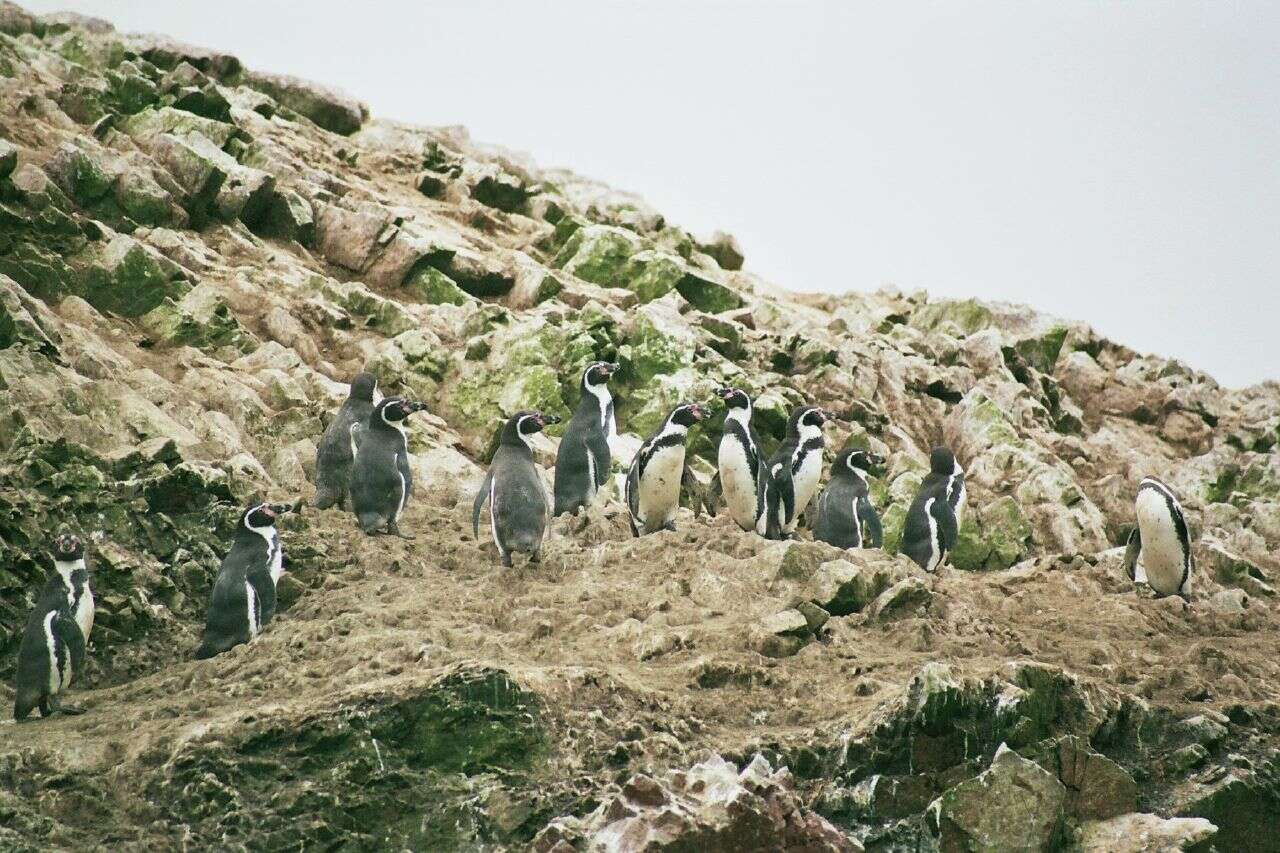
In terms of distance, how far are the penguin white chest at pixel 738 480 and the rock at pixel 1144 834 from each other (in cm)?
663

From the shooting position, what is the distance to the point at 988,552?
17.6 meters

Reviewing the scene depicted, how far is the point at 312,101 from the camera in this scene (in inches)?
1147

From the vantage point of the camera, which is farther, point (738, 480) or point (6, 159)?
point (6, 159)

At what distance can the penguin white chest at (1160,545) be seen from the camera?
14719mm

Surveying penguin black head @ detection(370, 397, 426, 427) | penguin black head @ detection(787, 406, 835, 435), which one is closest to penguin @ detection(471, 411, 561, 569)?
penguin black head @ detection(370, 397, 426, 427)

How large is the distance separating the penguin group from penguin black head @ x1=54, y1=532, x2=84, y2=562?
1172 mm

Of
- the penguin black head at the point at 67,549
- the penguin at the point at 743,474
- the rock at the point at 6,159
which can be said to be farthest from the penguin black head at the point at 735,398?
the rock at the point at 6,159

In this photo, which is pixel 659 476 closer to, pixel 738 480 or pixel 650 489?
pixel 650 489

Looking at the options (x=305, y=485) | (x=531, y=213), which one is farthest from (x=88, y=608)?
(x=531, y=213)

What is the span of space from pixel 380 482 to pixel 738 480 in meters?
4.00

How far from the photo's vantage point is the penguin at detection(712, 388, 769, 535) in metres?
15.4

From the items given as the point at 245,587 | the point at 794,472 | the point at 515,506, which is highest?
the point at 794,472

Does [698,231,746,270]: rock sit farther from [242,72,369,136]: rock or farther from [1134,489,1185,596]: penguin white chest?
[1134,489,1185,596]: penguin white chest

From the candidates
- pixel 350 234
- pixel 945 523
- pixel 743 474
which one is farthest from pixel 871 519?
pixel 350 234
